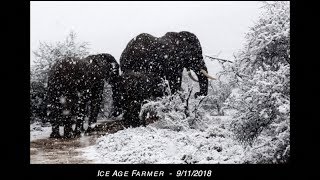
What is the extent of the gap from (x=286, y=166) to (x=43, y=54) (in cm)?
1375

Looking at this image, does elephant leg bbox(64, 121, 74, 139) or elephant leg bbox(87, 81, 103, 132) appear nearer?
elephant leg bbox(64, 121, 74, 139)

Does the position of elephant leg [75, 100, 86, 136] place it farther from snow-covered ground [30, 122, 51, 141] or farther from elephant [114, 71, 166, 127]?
elephant [114, 71, 166, 127]

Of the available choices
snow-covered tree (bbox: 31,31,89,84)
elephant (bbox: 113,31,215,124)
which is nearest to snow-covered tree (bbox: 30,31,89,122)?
Result: snow-covered tree (bbox: 31,31,89,84)

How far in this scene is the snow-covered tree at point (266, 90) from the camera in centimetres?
918

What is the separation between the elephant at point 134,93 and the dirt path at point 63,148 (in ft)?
2.76

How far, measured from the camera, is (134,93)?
1454 centimetres

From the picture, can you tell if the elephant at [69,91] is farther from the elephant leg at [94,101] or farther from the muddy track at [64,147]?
the muddy track at [64,147]

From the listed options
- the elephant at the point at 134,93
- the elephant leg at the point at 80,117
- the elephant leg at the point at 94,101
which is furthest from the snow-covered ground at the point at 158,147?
the elephant leg at the point at 94,101

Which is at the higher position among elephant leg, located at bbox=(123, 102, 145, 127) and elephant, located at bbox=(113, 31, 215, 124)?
elephant, located at bbox=(113, 31, 215, 124)

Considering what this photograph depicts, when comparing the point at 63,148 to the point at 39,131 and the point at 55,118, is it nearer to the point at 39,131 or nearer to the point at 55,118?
the point at 55,118

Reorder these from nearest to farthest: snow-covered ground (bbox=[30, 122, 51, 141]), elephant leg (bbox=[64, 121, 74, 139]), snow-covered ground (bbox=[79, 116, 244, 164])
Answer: snow-covered ground (bbox=[79, 116, 244, 164]) < elephant leg (bbox=[64, 121, 74, 139]) < snow-covered ground (bbox=[30, 122, 51, 141])

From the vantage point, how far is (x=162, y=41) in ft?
55.4

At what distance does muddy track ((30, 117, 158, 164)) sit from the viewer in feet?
35.6

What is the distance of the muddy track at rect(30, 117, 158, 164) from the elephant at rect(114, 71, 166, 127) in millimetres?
465
